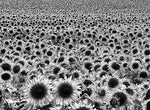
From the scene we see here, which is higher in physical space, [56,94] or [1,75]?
[1,75]

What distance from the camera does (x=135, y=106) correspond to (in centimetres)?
571

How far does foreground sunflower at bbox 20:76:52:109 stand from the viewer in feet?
16.8

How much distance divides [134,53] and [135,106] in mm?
6974

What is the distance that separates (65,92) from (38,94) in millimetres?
399

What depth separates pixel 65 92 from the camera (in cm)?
513

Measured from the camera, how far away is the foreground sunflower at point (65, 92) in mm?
5098

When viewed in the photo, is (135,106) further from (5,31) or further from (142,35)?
(5,31)

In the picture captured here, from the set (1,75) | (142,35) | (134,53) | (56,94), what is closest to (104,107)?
(56,94)

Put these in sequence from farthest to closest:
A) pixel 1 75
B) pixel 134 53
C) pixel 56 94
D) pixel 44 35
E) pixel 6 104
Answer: pixel 44 35
pixel 134 53
pixel 1 75
pixel 6 104
pixel 56 94

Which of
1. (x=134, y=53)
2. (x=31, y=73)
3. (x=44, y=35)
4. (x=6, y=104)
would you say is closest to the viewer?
(x=6, y=104)

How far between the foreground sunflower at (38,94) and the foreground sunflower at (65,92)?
0.35ft

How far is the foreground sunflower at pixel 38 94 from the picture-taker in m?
5.12

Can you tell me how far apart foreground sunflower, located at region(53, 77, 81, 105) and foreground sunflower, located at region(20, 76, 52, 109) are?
11 cm

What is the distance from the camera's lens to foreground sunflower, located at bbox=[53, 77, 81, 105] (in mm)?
5098
